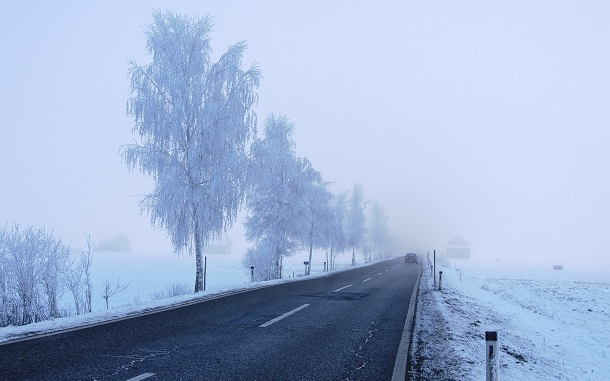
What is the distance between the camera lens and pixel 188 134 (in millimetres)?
15500

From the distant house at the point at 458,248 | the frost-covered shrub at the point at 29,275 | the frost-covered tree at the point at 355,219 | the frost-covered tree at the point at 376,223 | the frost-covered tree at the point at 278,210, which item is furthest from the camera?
the distant house at the point at 458,248

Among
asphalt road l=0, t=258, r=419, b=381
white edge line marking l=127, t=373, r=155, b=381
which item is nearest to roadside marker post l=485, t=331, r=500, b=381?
asphalt road l=0, t=258, r=419, b=381

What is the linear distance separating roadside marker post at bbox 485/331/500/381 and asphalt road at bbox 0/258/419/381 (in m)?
1.25

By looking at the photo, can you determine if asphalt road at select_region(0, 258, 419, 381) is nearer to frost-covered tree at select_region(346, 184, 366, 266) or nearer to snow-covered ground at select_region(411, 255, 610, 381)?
snow-covered ground at select_region(411, 255, 610, 381)

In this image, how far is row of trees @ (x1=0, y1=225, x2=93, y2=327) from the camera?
9.30 meters

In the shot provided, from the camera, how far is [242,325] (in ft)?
25.1

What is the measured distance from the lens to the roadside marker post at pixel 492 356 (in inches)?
161

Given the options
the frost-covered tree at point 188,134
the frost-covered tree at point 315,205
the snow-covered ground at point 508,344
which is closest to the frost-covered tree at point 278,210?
the frost-covered tree at point 315,205

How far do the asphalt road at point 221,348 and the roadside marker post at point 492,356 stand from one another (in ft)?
4.09

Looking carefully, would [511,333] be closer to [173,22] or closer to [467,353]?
[467,353]

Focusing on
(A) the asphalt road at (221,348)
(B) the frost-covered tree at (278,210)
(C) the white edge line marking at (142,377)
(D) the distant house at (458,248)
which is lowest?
(D) the distant house at (458,248)

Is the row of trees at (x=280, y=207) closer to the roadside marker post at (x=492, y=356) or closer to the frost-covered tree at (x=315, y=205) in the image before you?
the frost-covered tree at (x=315, y=205)

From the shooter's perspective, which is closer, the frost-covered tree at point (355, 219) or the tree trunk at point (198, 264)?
the tree trunk at point (198, 264)

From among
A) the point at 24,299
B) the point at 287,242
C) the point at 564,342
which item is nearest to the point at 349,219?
the point at 287,242
